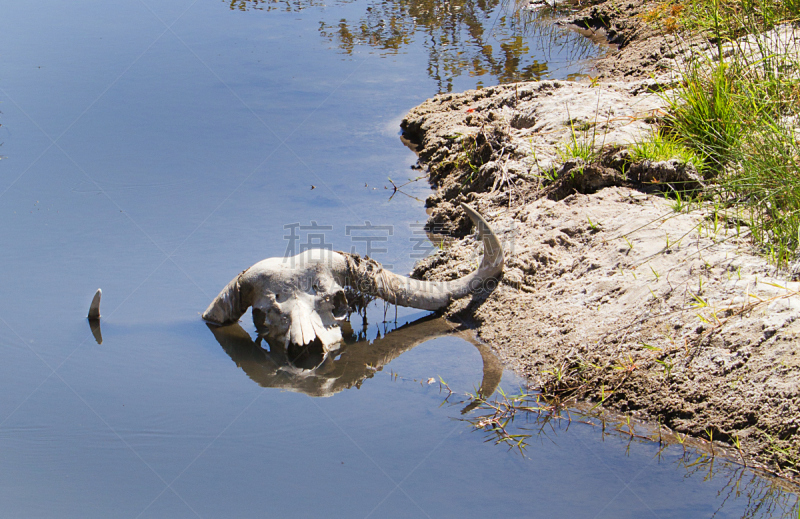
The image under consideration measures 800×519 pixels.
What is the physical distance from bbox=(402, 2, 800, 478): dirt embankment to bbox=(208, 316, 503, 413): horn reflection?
260 millimetres

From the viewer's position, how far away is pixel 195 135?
25.8 feet

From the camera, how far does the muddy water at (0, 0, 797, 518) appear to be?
134 inches

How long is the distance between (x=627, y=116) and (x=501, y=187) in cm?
129

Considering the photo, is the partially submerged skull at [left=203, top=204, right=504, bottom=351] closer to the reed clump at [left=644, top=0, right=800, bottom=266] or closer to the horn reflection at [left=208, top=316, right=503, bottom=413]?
the horn reflection at [left=208, top=316, right=503, bottom=413]

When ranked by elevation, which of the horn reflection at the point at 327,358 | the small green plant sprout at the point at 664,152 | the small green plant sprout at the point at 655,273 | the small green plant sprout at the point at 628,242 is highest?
the small green plant sprout at the point at 664,152

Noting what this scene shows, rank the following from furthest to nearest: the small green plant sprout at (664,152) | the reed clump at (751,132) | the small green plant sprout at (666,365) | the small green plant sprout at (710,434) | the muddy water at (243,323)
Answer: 1. the small green plant sprout at (664,152)
2. the reed clump at (751,132)
3. the small green plant sprout at (666,365)
4. the small green plant sprout at (710,434)
5. the muddy water at (243,323)

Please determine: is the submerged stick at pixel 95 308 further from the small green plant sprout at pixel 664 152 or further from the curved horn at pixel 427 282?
the small green plant sprout at pixel 664 152

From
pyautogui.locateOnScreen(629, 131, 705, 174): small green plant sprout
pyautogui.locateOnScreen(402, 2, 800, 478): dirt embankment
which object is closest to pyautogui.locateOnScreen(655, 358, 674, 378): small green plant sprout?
pyautogui.locateOnScreen(402, 2, 800, 478): dirt embankment

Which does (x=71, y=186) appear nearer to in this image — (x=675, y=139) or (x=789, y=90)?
(x=675, y=139)

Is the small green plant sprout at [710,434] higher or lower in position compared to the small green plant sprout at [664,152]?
lower

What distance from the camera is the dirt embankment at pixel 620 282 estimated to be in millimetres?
3643

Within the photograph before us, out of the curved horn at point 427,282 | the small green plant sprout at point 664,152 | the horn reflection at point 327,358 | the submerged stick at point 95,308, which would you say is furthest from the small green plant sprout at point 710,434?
the submerged stick at point 95,308

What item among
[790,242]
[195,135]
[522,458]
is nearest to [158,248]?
[195,135]

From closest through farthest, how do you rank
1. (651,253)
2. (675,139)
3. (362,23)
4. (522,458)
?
(522,458)
(651,253)
(675,139)
(362,23)
